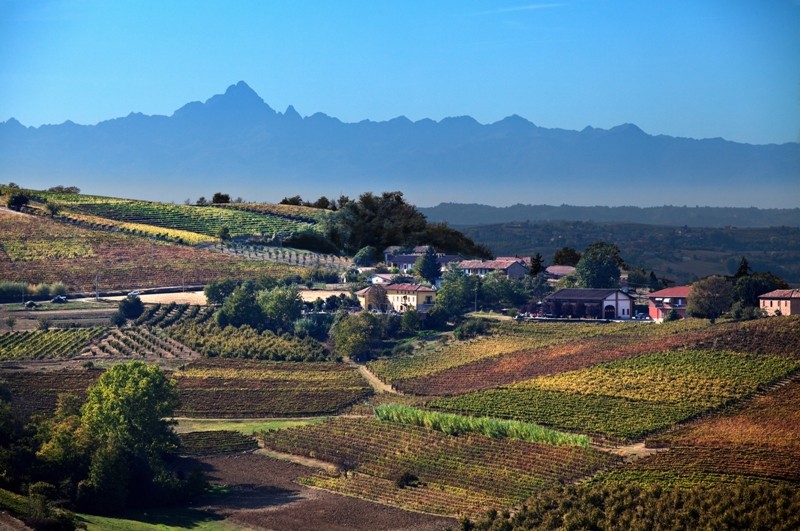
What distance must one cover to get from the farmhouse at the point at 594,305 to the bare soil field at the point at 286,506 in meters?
29.4

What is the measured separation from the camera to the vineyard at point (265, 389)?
6869 cm

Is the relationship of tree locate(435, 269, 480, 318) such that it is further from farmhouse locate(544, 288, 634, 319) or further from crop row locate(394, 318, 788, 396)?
crop row locate(394, 318, 788, 396)

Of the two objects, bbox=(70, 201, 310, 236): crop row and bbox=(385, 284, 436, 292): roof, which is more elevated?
bbox=(70, 201, 310, 236): crop row

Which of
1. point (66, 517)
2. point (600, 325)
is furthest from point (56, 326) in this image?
point (66, 517)

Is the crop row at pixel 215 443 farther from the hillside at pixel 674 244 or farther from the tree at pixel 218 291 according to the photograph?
the hillside at pixel 674 244

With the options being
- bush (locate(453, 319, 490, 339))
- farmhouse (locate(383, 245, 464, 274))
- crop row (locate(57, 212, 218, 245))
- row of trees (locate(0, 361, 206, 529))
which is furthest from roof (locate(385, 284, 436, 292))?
row of trees (locate(0, 361, 206, 529))

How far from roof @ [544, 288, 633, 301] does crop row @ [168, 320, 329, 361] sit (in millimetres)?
15982

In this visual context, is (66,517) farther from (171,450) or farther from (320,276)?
(320,276)

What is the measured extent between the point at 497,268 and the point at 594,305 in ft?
62.7

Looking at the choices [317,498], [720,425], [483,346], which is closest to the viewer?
[317,498]

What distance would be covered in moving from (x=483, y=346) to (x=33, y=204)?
6067 cm

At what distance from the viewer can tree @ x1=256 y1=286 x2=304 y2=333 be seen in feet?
274

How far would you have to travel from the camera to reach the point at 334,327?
3209 inches

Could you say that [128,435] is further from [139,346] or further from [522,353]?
[522,353]
